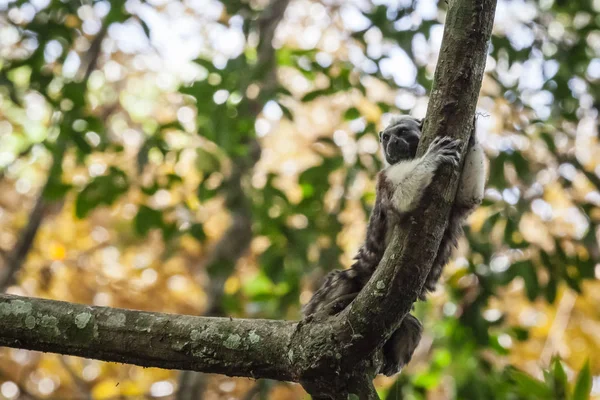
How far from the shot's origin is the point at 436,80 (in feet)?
8.23

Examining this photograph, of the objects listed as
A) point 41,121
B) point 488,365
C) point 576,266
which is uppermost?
point 576,266

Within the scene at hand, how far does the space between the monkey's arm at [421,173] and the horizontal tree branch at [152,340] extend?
2.18ft

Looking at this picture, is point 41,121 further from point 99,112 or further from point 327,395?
point 327,395

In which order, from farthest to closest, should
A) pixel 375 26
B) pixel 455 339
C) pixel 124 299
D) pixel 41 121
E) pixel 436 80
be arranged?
pixel 41 121, pixel 124 299, pixel 455 339, pixel 375 26, pixel 436 80

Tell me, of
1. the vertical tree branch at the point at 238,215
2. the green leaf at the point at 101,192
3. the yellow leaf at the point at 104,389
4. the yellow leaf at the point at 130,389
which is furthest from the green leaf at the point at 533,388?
the yellow leaf at the point at 104,389

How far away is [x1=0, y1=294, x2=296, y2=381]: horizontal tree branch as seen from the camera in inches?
104

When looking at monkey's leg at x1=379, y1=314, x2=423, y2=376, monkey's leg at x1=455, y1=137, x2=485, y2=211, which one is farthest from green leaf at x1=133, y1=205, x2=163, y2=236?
monkey's leg at x1=455, y1=137, x2=485, y2=211

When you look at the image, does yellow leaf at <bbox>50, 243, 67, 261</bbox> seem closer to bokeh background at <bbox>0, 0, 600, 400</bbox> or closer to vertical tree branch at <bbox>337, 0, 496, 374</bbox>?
bokeh background at <bbox>0, 0, 600, 400</bbox>

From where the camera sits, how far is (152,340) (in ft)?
8.66

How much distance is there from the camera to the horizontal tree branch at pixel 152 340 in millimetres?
2635

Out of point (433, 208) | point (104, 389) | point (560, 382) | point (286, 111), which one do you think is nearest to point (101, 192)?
point (286, 111)

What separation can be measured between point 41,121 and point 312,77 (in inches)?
175

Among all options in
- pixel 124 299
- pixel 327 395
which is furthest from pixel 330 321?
pixel 124 299

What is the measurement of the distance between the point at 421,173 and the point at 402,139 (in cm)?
137
